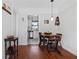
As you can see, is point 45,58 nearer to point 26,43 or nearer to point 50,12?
point 26,43

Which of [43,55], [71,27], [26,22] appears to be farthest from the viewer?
[26,22]

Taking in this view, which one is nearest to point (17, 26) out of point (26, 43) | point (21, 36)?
point (21, 36)

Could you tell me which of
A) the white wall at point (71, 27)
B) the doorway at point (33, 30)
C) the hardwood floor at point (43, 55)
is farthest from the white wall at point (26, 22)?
the hardwood floor at point (43, 55)

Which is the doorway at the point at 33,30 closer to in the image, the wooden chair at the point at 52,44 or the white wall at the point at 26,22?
the white wall at the point at 26,22

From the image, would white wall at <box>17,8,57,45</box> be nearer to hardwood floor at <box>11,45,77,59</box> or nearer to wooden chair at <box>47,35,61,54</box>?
wooden chair at <box>47,35,61,54</box>

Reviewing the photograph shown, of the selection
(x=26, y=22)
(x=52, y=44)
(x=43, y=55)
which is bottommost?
(x=43, y=55)

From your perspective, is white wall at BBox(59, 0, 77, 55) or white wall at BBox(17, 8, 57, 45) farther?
white wall at BBox(17, 8, 57, 45)

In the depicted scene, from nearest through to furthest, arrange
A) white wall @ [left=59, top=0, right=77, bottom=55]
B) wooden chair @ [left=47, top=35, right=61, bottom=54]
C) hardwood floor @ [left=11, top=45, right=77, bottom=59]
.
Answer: hardwood floor @ [left=11, top=45, right=77, bottom=59], white wall @ [left=59, top=0, right=77, bottom=55], wooden chair @ [left=47, top=35, right=61, bottom=54]

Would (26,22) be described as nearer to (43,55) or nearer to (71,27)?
(71,27)

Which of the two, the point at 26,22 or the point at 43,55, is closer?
the point at 43,55

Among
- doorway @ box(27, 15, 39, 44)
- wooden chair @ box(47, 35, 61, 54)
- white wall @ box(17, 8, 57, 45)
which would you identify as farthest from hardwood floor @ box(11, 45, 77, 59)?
doorway @ box(27, 15, 39, 44)

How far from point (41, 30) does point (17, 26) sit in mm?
1860

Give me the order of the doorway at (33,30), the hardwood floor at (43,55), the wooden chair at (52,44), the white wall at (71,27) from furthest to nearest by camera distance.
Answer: the doorway at (33,30) → the wooden chair at (52,44) → the white wall at (71,27) → the hardwood floor at (43,55)

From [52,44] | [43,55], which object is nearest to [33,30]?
[52,44]
